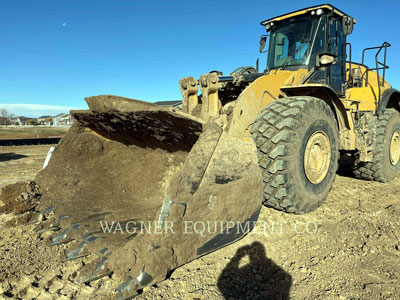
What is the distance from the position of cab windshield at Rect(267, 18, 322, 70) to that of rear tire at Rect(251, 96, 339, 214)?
1.17m

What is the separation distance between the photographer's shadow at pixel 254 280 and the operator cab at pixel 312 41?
2.72m

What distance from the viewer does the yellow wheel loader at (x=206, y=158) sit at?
2.33 m

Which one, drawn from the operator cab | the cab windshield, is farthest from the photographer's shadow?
the cab windshield

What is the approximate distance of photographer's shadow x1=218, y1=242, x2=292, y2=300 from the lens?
220 centimetres

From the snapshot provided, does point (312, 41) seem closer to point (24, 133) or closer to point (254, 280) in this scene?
point (254, 280)

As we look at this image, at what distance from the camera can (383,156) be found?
17.8 ft

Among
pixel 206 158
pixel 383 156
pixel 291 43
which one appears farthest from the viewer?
pixel 383 156

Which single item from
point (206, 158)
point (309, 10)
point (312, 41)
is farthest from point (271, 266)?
point (309, 10)

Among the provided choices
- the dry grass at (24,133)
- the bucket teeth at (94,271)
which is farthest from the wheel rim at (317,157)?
the dry grass at (24,133)

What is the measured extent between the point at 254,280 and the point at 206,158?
3.37 feet

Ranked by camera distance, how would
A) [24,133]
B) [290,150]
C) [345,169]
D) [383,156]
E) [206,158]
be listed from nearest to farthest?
1. [206,158]
2. [290,150]
3. [383,156]
4. [345,169]
5. [24,133]

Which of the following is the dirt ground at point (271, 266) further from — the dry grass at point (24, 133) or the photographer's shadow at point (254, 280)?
the dry grass at point (24, 133)

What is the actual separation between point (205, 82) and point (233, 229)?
1529 mm

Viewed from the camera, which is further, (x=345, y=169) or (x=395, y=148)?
(x=345, y=169)
